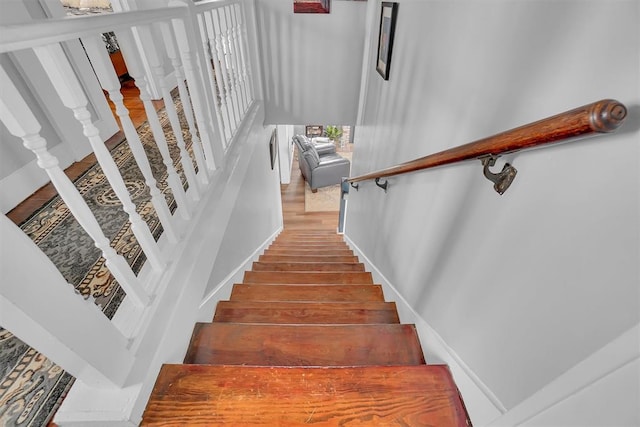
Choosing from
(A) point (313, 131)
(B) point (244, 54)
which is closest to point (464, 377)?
(B) point (244, 54)

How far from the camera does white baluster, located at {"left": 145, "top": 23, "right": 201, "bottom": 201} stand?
36.7 inches

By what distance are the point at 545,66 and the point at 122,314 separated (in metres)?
1.38

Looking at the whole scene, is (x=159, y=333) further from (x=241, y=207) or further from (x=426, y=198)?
(x=241, y=207)

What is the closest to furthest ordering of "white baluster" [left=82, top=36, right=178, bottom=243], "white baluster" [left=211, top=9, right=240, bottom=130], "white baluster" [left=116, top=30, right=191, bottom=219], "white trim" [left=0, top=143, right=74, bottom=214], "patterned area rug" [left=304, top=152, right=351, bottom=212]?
"white baluster" [left=82, top=36, right=178, bottom=243] < "white baluster" [left=116, top=30, right=191, bottom=219] < "white trim" [left=0, top=143, right=74, bottom=214] < "white baluster" [left=211, top=9, right=240, bottom=130] < "patterned area rug" [left=304, top=152, right=351, bottom=212]

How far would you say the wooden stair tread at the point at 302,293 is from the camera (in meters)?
1.95

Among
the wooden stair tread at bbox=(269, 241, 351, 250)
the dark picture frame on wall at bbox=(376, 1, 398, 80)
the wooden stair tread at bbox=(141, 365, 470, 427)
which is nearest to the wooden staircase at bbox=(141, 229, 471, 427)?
the wooden stair tread at bbox=(141, 365, 470, 427)

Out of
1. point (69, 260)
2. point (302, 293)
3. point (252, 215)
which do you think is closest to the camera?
point (69, 260)

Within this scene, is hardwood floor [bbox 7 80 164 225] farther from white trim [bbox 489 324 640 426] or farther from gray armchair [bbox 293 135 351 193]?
gray armchair [bbox 293 135 351 193]

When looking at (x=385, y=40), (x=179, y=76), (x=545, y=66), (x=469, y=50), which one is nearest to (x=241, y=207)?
(x=179, y=76)

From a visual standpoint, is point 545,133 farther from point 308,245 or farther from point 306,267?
point 308,245

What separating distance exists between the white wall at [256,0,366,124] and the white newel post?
117 inches

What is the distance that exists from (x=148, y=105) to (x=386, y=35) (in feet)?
5.73

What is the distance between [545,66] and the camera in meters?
0.68

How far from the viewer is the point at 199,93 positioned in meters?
1.39
